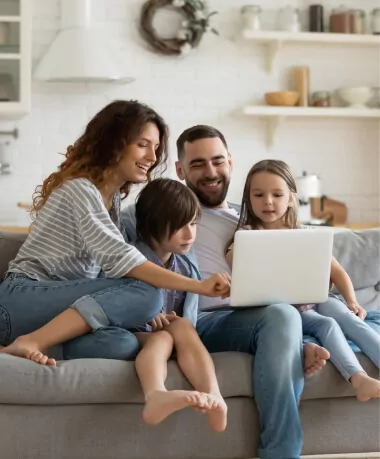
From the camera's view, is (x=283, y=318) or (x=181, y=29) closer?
(x=283, y=318)

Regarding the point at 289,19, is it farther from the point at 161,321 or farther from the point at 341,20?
the point at 161,321

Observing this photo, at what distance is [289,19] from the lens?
5.37 meters

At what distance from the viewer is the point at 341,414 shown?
262 centimetres

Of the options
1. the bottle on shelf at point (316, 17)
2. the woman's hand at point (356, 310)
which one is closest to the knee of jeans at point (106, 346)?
the woman's hand at point (356, 310)

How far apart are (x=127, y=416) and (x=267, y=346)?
0.42 meters

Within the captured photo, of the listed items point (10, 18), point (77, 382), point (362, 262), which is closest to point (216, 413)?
point (77, 382)

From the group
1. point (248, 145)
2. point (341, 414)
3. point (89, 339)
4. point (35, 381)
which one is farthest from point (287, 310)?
point (248, 145)

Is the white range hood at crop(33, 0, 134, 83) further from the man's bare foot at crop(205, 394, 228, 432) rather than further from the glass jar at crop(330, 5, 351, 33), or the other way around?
the man's bare foot at crop(205, 394, 228, 432)

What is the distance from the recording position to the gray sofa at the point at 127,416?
240 centimetres

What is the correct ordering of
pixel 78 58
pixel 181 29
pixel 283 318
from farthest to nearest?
pixel 181 29 < pixel 78 58 < pixel 283 318

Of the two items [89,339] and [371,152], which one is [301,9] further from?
[89,339]

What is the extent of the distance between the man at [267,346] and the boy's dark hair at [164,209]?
0.87 feet

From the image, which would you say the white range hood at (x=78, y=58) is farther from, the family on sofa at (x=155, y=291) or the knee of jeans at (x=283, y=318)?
the knee of jeans at (x=283, y=318)

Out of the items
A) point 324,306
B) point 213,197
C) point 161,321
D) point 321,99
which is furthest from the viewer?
point 321,99
